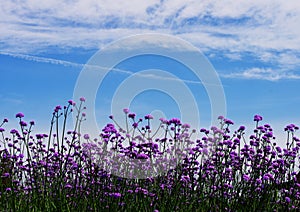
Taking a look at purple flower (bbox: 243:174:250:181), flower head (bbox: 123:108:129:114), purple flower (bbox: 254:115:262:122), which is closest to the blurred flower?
purple flower (bbox: 254:115:262:122)

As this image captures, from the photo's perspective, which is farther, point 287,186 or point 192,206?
point 287,186

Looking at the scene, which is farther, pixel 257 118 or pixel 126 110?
pixel 257 118

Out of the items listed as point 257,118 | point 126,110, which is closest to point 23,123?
point 126,110

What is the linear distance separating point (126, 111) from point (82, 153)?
3.15ft

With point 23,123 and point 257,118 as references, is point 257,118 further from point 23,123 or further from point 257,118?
point 23,123

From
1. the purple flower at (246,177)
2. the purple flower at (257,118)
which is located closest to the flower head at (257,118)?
the purple flower at (257,118)

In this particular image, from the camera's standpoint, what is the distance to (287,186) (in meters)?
5.77

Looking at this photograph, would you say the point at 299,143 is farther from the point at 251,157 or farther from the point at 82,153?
the point at 82,153

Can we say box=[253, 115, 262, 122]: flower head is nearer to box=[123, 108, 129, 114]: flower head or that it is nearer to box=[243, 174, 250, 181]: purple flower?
box=[243, 174, 250, 181]: purple flower

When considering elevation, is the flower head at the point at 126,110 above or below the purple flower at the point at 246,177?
above

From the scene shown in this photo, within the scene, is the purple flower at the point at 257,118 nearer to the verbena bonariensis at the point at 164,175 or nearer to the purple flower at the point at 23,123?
the verbena bonariensis at the point at 164,175

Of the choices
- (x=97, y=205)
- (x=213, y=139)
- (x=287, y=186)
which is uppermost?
(x=213, y=139)

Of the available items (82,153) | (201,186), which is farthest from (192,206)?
(82,153)

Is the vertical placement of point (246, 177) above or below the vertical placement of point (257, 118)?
below
